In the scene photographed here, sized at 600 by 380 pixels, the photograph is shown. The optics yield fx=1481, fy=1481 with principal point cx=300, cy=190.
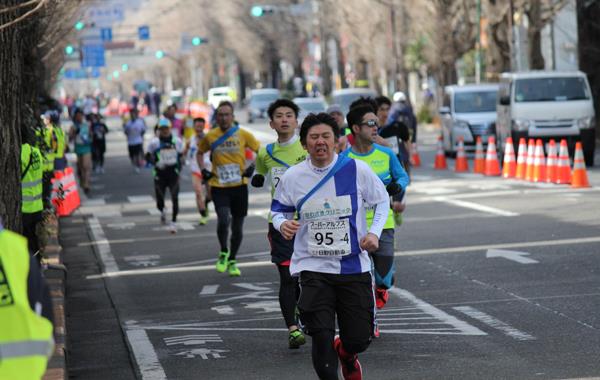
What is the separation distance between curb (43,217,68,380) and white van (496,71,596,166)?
1224 centimetres

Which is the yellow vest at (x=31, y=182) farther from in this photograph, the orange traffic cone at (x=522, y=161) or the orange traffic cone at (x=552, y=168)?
the orange traffic cone at (x=522, y=161)

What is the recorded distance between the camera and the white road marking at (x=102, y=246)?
17444 mm

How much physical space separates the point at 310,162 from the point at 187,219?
15.3 meters

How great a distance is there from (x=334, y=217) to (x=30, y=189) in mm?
7017

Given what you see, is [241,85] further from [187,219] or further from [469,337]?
[469,337]

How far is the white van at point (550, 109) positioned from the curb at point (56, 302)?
12.2 m

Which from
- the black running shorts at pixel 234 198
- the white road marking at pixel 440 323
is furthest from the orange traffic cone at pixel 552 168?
the white road marking at pixel 440 323

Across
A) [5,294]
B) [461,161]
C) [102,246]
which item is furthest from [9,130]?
[461,161]

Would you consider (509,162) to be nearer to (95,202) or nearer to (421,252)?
(95,202)

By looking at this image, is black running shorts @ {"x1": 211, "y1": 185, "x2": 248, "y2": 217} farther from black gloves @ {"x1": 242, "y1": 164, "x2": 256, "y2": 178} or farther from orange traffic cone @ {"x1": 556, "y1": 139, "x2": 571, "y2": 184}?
orange traffic cone @ {"x1": 556, "y1": 139, "x2": 571, "y2": 184}

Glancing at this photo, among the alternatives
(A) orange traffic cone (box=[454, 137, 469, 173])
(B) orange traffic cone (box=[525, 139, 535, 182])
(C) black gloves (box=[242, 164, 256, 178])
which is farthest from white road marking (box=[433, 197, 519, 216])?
(A) orange traffic cone (box=[454, 137, 469, 173])

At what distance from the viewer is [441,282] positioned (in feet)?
47.0

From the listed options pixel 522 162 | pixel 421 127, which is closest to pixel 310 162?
pixel 522 162

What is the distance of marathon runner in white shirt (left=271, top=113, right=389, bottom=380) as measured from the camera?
332 inches
